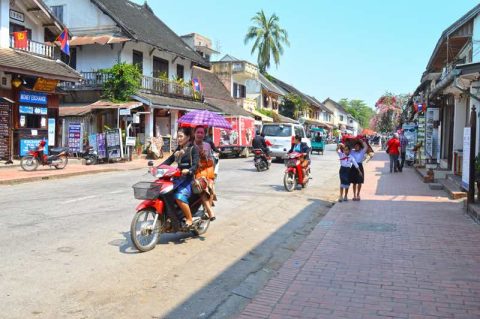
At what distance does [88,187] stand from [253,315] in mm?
9927

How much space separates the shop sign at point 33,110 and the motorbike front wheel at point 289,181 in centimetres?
1252

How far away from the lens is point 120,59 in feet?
89.4

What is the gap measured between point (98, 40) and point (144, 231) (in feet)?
72.3

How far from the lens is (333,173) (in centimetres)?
2008

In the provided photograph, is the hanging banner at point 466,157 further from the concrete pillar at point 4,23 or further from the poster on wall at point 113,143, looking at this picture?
the concrete pillar at point 4,23

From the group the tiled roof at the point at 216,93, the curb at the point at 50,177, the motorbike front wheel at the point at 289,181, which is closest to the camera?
the motorbike front wheel at the point at 289,181

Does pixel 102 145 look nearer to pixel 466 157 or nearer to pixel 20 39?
pixel 20 39

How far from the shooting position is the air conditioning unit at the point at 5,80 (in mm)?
19016

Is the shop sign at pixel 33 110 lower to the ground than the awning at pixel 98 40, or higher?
lower

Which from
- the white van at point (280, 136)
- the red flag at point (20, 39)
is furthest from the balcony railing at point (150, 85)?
the white van at point (280, 136)

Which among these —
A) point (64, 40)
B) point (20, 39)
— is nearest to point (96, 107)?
point (64, 40)

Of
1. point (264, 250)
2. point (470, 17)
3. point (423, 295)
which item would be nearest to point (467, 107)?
point (470, 17)

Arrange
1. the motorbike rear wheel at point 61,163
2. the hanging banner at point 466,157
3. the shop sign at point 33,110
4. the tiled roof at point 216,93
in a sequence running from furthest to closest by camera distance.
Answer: the tiled roof at point 216,93 → the shop sign at point 33,110 → the motorbike rear wheel at point 61,163 → the hanging banner at point 466,157

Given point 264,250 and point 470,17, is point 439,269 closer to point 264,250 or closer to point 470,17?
point 264,250
